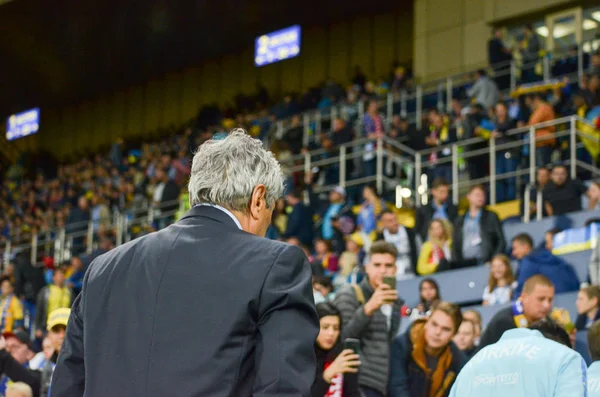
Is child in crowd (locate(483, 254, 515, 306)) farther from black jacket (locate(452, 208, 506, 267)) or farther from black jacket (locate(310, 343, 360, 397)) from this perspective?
black jacket (locate(310, 343, 360, 397))

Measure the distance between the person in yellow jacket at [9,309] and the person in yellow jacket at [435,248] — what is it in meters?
5.13

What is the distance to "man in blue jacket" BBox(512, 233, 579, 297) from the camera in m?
9.13

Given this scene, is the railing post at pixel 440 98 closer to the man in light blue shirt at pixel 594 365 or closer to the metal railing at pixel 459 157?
the metal railing at pixel 459 157

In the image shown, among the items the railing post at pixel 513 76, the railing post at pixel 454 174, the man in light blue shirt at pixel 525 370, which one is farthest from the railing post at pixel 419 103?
the man in light blue shirt at pixel 525 370

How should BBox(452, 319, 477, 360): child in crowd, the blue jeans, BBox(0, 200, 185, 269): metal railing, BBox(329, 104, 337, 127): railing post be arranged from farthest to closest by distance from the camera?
1. BBox(329, 104, 337, 127): railing post
2. BBox(0, 200, 185, 269): metal railing
3. the blue jeans
4. BBox(452, 319, 477, 360): child in crowd

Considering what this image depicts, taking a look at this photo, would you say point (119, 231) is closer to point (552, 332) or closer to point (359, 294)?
point (359, 294)

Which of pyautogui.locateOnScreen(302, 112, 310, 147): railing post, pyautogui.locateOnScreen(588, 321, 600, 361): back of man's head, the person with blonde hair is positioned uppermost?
pyautogui.locateOnScreen(302, 112, 310, 147): railing post

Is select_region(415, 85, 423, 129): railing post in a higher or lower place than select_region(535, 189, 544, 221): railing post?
higher

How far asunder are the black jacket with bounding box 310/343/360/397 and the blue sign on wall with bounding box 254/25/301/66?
16896 millimetres

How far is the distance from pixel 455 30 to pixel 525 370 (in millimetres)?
16526

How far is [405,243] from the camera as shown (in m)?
11.3

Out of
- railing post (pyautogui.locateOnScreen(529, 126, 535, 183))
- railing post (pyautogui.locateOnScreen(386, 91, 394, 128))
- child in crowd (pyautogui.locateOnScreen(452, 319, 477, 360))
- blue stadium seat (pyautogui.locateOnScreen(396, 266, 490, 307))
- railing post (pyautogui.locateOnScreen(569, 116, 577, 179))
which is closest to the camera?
child in crowd (pyautogui.locateOnScreen(452, 319, 477, 360))

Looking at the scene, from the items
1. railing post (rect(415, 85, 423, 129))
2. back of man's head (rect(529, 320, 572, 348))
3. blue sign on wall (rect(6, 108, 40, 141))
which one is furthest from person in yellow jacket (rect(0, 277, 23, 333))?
blue sign on wall (rect(6, 108, 40, 141))

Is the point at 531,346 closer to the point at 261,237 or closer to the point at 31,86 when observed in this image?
the point at 261,237
